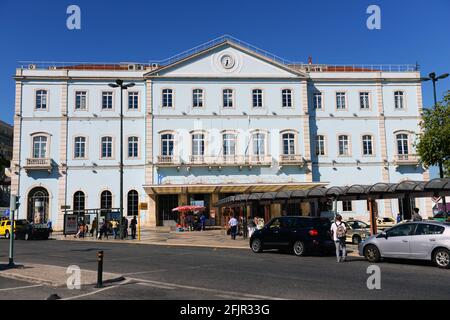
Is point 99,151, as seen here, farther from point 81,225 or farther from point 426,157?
point 426,157

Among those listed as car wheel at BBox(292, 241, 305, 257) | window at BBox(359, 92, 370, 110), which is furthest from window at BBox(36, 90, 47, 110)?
car wheel at BBox(292, 241, 305, 257)

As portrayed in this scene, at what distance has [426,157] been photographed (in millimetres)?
25219

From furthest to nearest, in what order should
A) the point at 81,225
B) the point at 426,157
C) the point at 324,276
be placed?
1. the point at 81,225
2. the point at 426,157
3. the point at 324,276

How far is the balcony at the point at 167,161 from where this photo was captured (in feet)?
144

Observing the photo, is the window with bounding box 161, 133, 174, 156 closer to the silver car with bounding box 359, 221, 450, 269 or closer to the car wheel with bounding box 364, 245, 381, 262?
the silver car with bounding box 359, 221, 450, 269

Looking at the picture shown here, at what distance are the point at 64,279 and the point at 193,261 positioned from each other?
20.4 ft

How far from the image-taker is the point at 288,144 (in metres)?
45.9

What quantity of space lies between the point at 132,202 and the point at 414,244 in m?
32.7

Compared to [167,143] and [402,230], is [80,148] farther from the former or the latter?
[402,230]

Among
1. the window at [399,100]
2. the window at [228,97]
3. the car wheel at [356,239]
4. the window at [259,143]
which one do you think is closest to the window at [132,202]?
the window at [259,143]

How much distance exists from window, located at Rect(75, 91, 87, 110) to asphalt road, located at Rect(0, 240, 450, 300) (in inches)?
1161

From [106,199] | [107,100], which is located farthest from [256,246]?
[107,100]

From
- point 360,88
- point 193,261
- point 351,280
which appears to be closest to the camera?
point 351,280
